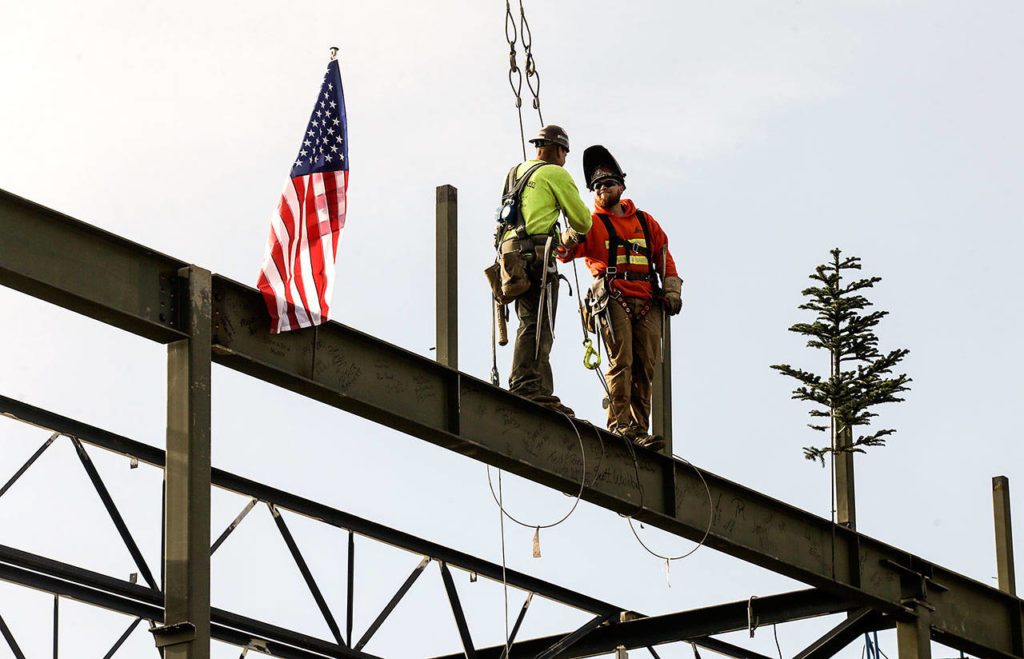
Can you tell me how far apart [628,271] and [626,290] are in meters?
0.17

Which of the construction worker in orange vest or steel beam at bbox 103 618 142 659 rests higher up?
the construction worker in orange vest

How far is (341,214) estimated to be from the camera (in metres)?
14.0

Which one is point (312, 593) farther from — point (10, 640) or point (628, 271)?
point (628, 271)

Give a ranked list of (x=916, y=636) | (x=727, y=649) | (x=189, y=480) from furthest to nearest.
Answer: (x=727, y=649), (x=916, y=636), (x=189, y=480)

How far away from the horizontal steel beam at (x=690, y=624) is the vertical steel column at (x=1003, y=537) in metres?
2.30

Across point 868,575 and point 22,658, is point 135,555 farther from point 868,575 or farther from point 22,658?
point 868,575

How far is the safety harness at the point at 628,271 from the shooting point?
17.0 meters

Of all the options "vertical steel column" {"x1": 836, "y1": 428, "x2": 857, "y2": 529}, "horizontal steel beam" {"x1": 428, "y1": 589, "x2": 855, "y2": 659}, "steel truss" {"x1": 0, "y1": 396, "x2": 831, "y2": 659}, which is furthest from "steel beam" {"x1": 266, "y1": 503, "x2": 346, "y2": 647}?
"vertical steel column" {"x1": 836, "y1": 428, "x2": 857, "y2": 529}

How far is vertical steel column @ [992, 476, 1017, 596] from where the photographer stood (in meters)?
Answer: 20.2

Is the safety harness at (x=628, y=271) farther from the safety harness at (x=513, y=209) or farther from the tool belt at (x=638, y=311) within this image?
the safety harness at (x=513, y=209)

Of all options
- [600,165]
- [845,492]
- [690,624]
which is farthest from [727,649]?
[600,165]

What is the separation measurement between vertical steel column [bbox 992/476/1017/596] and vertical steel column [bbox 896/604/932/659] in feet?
5.54

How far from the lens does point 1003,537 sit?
66.6 ft

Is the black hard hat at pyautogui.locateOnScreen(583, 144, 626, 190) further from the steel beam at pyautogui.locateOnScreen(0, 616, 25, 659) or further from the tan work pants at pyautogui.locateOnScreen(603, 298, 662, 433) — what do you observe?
the steel beam at pyautogui.locateOnScreen(0, 616, 25, 659)
